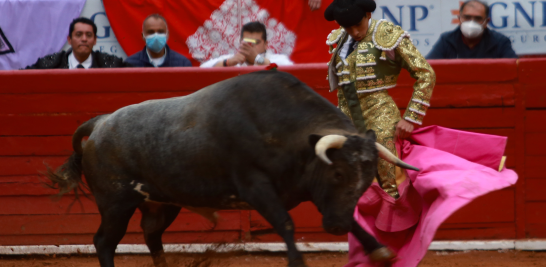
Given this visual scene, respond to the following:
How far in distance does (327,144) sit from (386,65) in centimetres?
80

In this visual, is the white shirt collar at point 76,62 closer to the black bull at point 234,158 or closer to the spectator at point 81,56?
the spectator at point 81,56

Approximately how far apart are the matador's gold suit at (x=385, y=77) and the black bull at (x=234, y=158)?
0.28 m

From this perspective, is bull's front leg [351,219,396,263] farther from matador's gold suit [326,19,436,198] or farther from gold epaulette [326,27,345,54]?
gold epaulette [326,27,345,54]

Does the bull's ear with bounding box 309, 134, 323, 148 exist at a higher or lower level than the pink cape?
higher

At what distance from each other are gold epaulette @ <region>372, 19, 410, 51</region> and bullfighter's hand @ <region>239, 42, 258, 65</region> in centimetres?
191

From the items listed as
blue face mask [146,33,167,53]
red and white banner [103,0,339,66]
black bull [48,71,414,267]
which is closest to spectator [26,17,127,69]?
blue face mask [146,33,167,53]

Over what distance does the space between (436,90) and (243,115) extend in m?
2.20

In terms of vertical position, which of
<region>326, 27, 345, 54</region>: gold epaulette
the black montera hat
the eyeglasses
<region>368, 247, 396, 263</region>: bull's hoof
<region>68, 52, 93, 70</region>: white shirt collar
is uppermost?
the black montera hat

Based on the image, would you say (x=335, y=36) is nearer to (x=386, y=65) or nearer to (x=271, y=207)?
(x=386, y=65)

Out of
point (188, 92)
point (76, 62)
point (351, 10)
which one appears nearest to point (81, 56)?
point (76, 62)

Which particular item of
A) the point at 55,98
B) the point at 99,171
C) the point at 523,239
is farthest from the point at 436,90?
the point at 55,98

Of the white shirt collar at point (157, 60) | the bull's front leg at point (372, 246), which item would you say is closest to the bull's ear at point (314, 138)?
the bull's front leg at point (372, 246)

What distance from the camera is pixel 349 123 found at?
3.34 metres

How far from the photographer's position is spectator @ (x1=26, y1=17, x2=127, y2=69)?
553 centimetres
